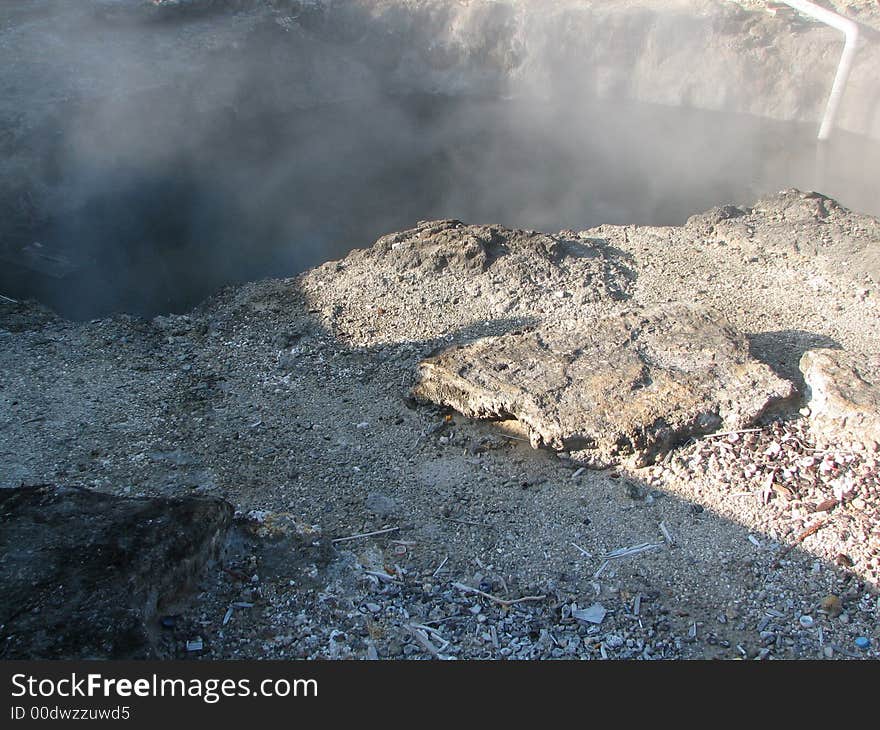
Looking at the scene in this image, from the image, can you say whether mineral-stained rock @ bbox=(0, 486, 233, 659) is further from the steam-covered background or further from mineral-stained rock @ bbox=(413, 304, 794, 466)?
the steam-covered background

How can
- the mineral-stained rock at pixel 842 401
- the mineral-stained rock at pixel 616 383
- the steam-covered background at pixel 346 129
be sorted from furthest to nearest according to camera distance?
the steam-covered background at pixel 346 129 → the mineral-stained rock at pixel 616 383 → the mineral-stained rock at pixel 842 401

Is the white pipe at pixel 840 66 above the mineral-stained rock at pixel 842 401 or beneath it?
above

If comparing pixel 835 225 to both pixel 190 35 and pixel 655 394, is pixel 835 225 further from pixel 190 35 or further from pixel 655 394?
pixel 190 35

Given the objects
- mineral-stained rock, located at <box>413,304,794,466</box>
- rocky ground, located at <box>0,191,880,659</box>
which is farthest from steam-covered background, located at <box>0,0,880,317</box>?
mineral-stained rock, located at <box>413,304,794,466</box>

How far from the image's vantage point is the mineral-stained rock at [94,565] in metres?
3.89

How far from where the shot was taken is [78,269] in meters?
9.45

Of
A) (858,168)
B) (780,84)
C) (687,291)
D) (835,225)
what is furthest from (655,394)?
(780,84)

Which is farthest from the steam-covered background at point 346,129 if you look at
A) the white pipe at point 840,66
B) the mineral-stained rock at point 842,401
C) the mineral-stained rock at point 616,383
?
the mineral-stained rock at point 842,401

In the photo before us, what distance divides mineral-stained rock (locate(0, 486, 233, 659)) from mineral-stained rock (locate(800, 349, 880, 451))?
4.30 m

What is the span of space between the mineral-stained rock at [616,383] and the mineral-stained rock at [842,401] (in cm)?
28

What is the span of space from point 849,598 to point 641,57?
43.1 ft

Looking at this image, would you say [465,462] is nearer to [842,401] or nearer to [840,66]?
[842,401]

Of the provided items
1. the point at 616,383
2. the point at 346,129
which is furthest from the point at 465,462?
the point at 346,129

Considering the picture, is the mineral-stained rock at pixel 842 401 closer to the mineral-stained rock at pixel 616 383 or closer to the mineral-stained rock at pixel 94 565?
the mineral-stained rock at pixel 616 383
